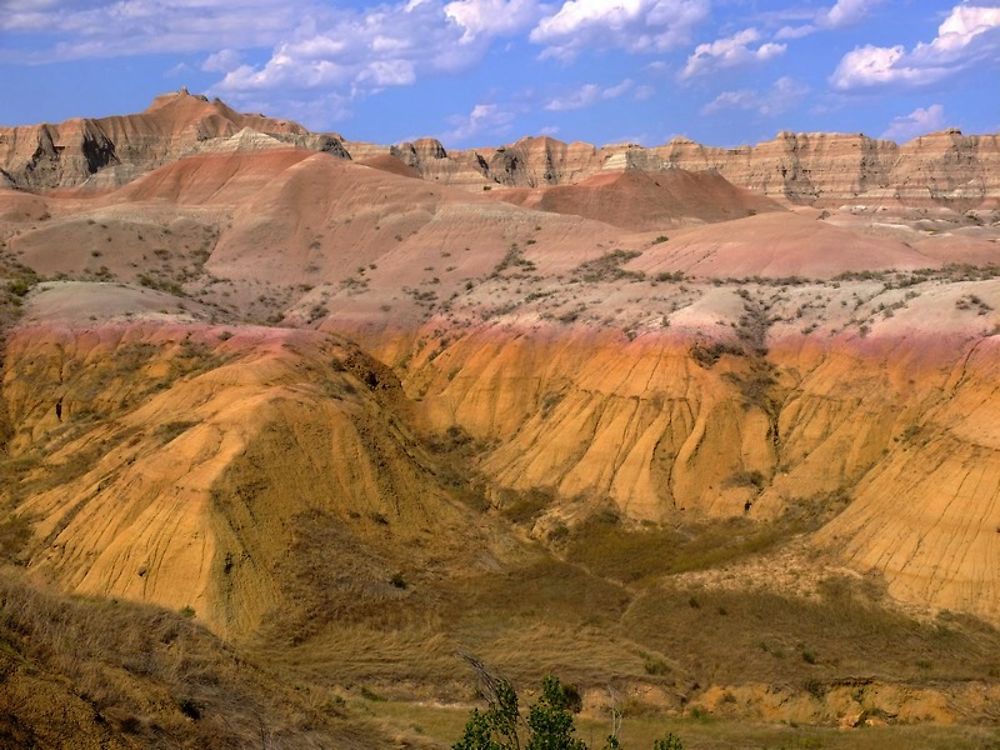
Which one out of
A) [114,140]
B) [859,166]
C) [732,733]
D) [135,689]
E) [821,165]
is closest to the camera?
[135,689]

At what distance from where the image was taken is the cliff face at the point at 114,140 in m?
127

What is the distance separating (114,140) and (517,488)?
4387 inches

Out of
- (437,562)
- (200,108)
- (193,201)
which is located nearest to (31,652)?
(437,562)

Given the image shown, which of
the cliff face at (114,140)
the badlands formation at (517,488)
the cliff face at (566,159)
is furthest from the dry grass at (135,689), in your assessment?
the cliff face at (114,140)

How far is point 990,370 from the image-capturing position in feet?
118

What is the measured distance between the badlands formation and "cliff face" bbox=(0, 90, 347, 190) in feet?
212

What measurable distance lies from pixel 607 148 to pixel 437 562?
127 meters

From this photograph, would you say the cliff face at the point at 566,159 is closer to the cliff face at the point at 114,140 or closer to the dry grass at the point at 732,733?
the cliff face at the point at 114,140

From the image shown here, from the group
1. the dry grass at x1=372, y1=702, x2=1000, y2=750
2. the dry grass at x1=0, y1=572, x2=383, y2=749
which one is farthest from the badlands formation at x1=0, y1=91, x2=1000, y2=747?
the dry grass at x1=372, y1=702, x2=1000, y2=750

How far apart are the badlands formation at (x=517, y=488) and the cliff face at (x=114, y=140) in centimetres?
6450

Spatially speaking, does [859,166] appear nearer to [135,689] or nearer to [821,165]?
[821,165]

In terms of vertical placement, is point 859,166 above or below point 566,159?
below

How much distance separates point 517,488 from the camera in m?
42.1

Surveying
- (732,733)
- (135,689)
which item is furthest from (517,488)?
(135,689)
